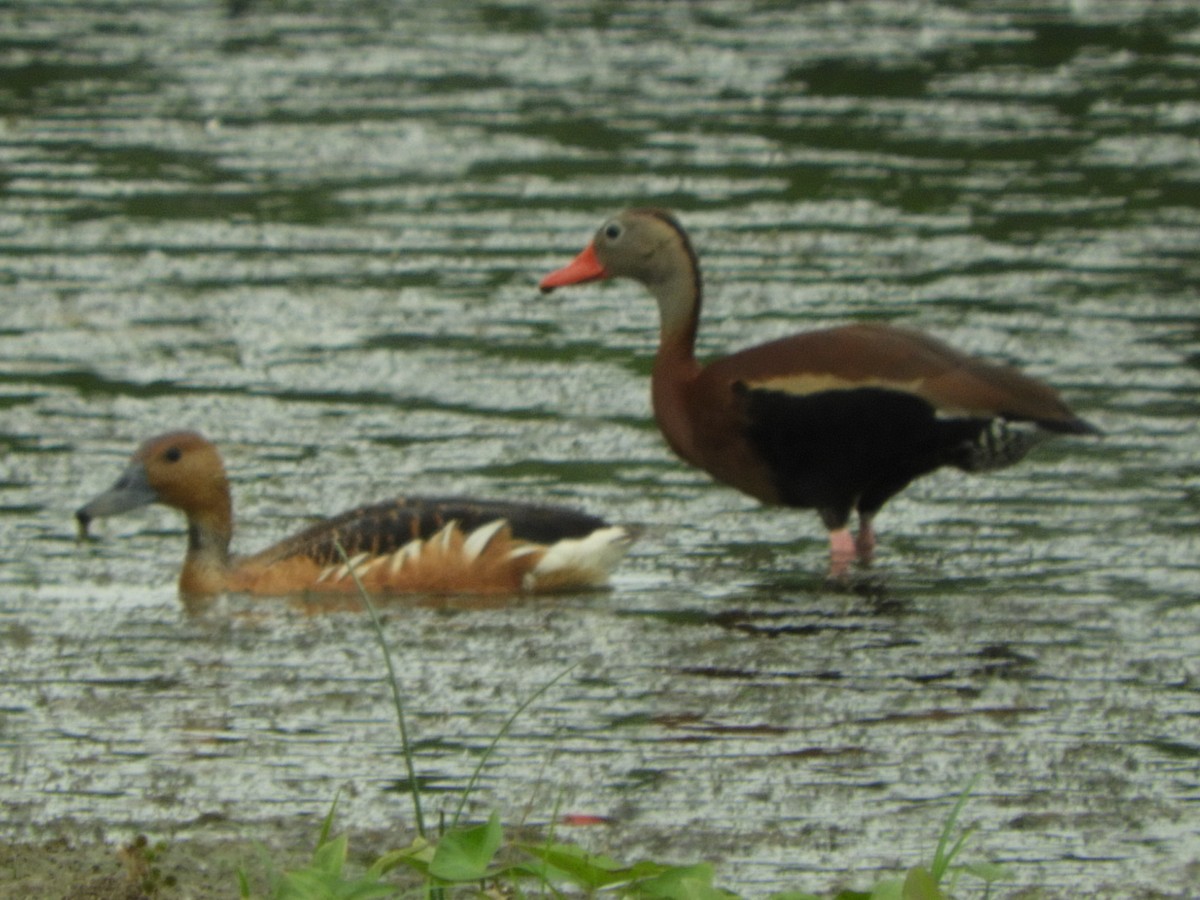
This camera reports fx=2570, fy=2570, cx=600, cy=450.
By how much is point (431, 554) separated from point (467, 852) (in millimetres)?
4260

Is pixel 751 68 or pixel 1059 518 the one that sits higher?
pixel 751 68

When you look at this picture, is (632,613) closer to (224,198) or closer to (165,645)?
(165,645)

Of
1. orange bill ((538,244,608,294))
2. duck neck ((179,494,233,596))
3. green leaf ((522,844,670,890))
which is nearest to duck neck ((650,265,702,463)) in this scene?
orange bill ((538,244,608,294))

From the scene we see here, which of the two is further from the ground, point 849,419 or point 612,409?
point 849,419

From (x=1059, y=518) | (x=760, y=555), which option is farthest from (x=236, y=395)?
(x=1059, y=518)

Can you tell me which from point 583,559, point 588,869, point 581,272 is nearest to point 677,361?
point 581,272

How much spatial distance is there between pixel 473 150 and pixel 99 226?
2913 millimetres

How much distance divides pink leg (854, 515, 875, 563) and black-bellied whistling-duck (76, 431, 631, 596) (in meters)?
0.92

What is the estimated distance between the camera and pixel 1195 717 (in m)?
7.05

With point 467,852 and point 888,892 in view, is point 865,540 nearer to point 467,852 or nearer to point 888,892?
point 888,892

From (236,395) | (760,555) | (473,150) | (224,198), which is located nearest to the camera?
(760,555)

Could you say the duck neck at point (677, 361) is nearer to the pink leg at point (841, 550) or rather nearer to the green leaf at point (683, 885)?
the pink leg at point (841, 550)

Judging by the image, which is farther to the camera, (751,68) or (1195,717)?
(751,68)

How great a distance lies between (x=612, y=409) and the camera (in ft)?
36.4
